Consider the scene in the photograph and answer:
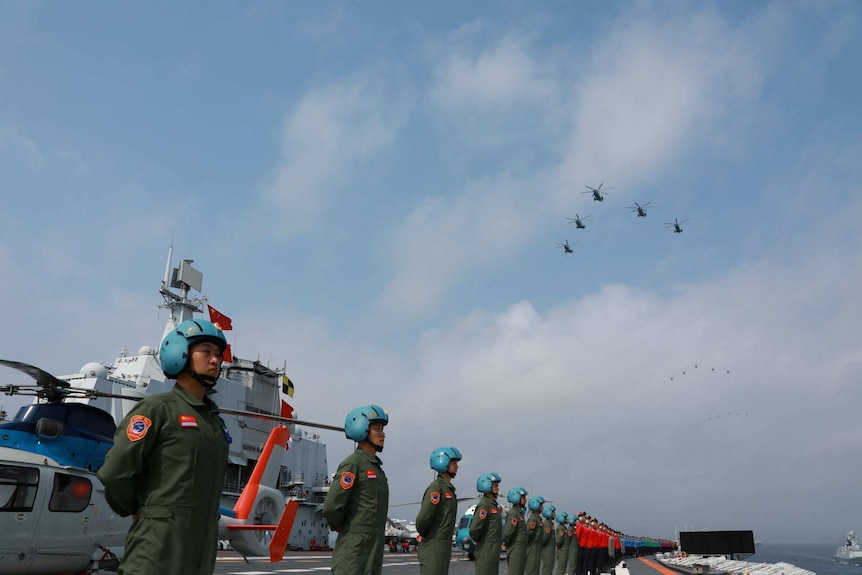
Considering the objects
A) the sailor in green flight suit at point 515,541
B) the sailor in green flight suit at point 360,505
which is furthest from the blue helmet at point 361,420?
the sailor in green flight suit at point 515,541

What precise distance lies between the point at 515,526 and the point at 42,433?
864cm

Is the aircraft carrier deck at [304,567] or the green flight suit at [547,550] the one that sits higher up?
the green flight suit at [547,550]

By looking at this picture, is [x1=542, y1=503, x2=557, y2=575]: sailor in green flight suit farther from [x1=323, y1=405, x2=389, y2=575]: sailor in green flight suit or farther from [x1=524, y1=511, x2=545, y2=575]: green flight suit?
[x1=323, y1=405, x2=389, y2=575]: sailor in green flight suit

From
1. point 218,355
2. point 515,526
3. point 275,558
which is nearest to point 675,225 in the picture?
point 515,526

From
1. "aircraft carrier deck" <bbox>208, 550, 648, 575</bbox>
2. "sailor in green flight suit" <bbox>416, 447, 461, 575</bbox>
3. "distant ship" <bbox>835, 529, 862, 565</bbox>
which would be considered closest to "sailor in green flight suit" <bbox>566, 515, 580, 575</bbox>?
"aircraft carrier deck" <bbox>208, 550, 648, 575</bbox>

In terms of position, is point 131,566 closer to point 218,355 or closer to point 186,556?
point 186,556

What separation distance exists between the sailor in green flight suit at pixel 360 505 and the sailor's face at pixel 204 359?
9.77ft

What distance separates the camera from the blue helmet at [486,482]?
Result: 11828mm

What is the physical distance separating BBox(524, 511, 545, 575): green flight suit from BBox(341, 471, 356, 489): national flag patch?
8763 millimetres

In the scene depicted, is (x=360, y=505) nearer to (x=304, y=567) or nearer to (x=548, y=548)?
(x=548, y=548)

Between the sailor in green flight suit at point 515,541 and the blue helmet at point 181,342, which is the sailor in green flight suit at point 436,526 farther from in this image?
the blue helmet at point 181,342

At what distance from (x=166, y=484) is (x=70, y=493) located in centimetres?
729

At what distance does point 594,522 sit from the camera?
2670 centimetres

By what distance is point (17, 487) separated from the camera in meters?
9.29
